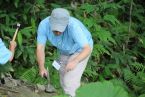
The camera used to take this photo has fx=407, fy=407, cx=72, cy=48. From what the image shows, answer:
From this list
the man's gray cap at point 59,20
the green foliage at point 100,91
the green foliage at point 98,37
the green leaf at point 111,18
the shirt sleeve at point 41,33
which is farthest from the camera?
the green leaf at point 111,18

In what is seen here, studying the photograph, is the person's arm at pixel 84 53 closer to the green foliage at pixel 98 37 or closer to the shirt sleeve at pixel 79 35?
the shirt sleeve at pixel 79 35

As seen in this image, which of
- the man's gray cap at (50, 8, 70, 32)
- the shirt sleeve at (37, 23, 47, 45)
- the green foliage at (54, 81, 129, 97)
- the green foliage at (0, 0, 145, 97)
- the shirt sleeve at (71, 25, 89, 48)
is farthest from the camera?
the green foliage at (0, 0, 145, 97)

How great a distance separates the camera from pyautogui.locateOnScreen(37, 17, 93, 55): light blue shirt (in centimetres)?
427

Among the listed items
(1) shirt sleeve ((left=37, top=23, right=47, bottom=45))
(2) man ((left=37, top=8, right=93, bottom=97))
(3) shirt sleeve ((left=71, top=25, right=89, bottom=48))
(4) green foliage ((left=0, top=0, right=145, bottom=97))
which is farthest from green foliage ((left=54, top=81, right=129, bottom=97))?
(4) green foliage ((left=0, top=0, right=145, bottom=97))

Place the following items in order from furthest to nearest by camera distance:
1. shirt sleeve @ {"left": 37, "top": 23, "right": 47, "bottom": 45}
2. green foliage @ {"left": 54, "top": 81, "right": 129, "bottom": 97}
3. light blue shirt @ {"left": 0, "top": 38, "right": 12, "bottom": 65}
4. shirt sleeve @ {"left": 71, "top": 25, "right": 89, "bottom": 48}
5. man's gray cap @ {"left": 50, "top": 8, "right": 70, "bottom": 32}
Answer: shirt sleeve @ {"left": 37, "top": 23, "right": 47, "bottom": 45}, shirt sleeve @ {"left": 71, "top": 25, "right": 89, "bottom": 48}, man's gray cap @ {"left": 50, "top": 8, "right": 70, "bottom": 32}, light blue shirt @ {"left": 0, "top": 38, "right": 12, "bottom": 65}, green foliage @ {"left": 54, "top": 81, "right": 129, "bottom": 97}

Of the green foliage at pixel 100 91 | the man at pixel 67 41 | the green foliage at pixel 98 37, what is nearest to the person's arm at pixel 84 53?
the man at pixel 67 41

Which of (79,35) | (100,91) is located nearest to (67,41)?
(79,35)

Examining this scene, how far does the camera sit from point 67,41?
4.49 meters

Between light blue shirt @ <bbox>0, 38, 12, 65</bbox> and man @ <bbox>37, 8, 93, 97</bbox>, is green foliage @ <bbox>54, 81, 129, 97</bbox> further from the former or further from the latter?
man @ <bbox>37, 8, 93, 97</bbox>

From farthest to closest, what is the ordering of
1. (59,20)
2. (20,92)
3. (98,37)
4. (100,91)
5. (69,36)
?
(98,37)
(20,92)
(69,36)
(59,20)
(100,91)

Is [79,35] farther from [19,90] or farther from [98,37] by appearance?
[98,37]

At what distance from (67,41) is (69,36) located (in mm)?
107

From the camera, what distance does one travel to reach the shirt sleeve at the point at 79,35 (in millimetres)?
4254

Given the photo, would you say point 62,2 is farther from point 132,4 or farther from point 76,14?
point 132,4
